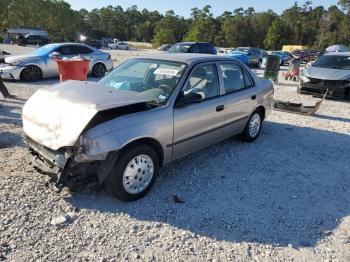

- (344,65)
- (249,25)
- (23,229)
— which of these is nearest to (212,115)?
(23,229)

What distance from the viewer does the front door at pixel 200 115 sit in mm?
4676

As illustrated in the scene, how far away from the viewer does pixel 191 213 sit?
13.3 ft

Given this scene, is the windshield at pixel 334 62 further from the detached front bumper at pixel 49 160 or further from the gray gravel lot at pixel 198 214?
the detached front bumper at pixel 49 160

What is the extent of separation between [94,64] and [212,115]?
10.2 m

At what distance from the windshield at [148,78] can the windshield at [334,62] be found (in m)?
9.18

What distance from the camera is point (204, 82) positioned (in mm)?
5238

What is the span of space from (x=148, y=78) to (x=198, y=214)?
213 centimetres

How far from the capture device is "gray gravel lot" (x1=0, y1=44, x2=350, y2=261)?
3404mm

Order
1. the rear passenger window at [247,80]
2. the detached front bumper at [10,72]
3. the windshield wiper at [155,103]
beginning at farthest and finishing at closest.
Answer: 1. the detached front bumper at [10,72]
2. the rear passenger window at [247,80]
3. the windshield wiper at [155,103]

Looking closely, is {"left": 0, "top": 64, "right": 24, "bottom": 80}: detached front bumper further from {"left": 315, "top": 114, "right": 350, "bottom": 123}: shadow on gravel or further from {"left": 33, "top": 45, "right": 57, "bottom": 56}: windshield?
{"left": 315, "top": 114, "right": 350, "bottom": 123}: shadow on gravel

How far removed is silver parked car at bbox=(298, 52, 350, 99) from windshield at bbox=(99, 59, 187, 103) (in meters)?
7.98

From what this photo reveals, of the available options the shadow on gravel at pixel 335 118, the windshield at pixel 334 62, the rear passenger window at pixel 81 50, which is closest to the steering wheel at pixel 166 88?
the shadow on gravel at pixel 335 118

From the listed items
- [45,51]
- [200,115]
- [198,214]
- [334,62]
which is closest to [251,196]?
[198,214]

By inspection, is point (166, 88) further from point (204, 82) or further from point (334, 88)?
point (334, 88)
